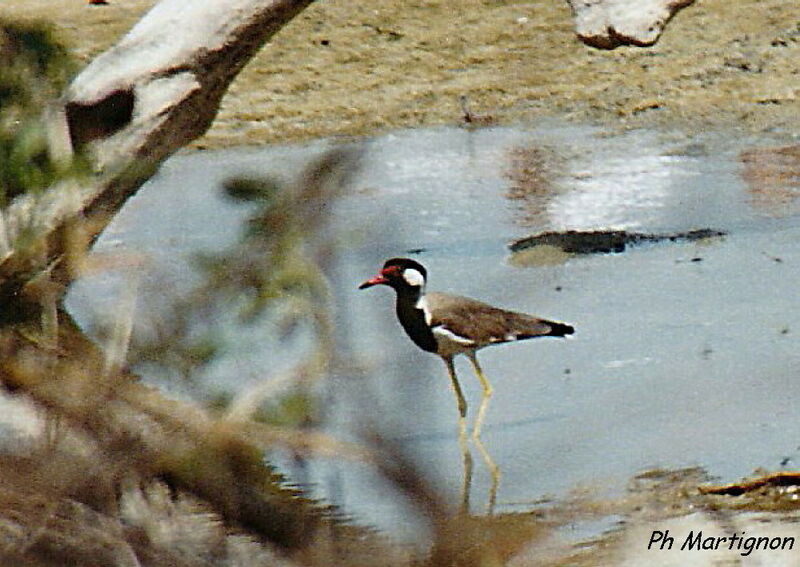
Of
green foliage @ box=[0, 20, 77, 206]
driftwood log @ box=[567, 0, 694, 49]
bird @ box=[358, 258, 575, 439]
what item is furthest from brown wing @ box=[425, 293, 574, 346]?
green foliage @ box=[0, 20, 77, 206]

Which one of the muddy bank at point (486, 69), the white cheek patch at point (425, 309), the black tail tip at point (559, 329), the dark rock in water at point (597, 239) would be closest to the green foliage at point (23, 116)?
the black tail tip at point (559, 329)

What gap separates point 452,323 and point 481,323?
29 cm

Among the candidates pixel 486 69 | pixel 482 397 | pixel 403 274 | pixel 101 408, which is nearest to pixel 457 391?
pixel 482 397

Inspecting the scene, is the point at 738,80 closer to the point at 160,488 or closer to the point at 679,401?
the point at 679,401

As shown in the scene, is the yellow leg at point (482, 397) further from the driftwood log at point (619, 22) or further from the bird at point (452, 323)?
the driftwood log at point (619, 22)

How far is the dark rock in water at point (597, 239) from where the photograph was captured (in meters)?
6.26

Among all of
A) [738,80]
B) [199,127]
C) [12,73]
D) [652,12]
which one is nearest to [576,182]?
[738,80]

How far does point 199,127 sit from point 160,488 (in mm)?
3284

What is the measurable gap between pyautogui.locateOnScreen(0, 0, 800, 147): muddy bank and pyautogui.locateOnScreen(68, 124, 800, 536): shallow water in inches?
14.5

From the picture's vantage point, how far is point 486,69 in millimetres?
9305

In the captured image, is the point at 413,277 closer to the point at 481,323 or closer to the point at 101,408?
the point at 481,323

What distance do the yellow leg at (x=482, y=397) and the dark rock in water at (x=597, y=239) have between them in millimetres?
1155

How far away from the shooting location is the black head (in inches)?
193

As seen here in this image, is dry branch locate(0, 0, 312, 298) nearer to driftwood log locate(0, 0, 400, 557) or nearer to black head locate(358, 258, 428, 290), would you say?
black head locate(358, 258, 428, 290)
